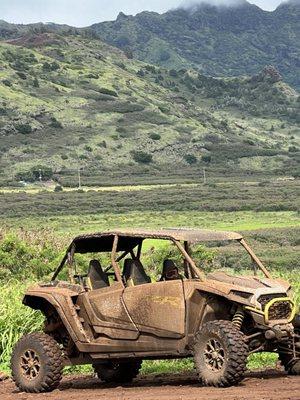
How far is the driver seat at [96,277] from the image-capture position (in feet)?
35.6

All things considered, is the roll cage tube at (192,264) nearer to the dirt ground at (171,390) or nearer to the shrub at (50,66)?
the dirt ground at (171,390)

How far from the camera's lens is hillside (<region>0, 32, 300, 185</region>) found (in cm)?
11731

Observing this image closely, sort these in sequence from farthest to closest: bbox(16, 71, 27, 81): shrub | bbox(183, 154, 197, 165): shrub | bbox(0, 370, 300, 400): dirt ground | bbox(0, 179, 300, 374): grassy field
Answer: bbox(16, 71, 27, 81): shrub
bbox(183, 154, 197, 165): shrub
bbox(0, 179, 300, 374): grassy field
bbox(0, 370, 300, 400): dirt ground

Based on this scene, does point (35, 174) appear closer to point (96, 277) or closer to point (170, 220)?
point (170, 220)

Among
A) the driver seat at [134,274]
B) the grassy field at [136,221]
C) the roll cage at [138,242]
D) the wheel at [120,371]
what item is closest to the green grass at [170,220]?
the grassy field at [136,221]

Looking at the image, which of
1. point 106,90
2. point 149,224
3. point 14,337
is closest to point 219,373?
point 14,337

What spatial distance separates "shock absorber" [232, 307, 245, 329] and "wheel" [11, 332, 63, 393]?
2261 millimetres

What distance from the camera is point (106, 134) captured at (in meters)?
132

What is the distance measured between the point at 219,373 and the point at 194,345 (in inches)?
16.1

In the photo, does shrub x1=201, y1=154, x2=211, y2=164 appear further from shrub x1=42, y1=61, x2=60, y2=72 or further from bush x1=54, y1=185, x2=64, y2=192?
shrub x1=42, y1=61, x2=60, y2=72

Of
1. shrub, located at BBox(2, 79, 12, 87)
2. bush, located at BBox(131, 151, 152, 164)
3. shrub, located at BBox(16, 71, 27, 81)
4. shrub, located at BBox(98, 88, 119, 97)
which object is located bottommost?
bush, located at BBox(131, 151, 152, 164)

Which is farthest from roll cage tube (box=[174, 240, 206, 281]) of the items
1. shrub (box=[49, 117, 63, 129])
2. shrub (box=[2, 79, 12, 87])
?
shrub (box=[2, 79, 12, 87])

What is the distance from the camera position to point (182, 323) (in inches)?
387

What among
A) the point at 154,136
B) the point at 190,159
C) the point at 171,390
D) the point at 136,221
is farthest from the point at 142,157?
the point at 171,390
